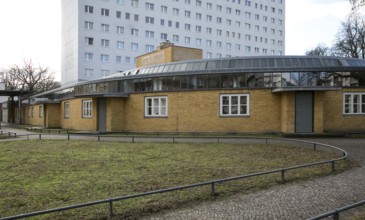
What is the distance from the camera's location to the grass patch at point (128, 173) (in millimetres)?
7086

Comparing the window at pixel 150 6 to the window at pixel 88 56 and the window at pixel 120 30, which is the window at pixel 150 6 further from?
the window at pixel 88 56

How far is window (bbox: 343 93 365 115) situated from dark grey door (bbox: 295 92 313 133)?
10.1ft

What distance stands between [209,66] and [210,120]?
15.0ft

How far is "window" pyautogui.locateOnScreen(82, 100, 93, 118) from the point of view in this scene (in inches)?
1168

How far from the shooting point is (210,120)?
24.0 m

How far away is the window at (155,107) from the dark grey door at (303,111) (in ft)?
29.7

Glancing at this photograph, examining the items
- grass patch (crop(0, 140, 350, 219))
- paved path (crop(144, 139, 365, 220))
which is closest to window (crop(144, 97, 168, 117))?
grass patch (crop(0, 140, 350, 219))

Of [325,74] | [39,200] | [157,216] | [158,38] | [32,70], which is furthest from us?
[158,38]

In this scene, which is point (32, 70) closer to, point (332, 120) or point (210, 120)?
point (210, 120)

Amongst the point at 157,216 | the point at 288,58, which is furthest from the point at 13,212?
the point at 288,58

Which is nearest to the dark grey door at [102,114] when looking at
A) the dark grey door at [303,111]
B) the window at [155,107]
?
the window at [155,107]

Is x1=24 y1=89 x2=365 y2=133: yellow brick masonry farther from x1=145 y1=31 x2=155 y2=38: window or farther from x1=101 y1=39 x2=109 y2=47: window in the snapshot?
x1=145 y1=31 x2=155 y2=38: window

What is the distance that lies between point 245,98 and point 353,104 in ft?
23.7

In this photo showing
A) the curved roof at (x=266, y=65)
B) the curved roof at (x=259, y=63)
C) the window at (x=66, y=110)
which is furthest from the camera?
the window at (x=66, y=110)
